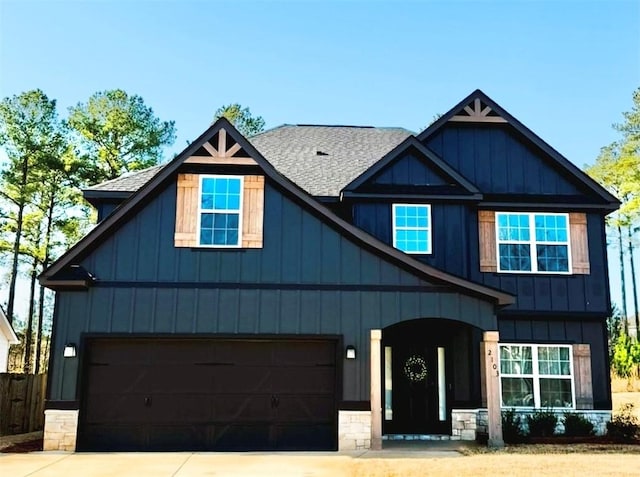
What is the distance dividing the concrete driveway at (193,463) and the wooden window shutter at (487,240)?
4464mm

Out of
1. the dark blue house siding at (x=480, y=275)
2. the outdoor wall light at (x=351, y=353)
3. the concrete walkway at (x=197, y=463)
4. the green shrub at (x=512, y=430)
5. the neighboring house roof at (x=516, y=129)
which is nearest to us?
the concrete walkway at (x=197, y=463)

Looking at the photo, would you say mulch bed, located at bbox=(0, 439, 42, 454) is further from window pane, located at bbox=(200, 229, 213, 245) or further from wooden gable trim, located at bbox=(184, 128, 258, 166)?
wooden gable trim, located at bbox=(184, 128, 258, 166)

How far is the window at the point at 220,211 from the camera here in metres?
12.6

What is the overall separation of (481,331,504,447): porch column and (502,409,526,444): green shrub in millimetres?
800

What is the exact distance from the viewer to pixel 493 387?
39.9ft

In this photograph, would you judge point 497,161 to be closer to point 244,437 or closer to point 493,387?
point 493,387

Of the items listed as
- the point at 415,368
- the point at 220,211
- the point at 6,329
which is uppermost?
the point at 220,211

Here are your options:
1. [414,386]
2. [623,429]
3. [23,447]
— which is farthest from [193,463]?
[623,429]

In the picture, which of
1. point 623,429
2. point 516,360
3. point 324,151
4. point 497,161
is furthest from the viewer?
point 324,151

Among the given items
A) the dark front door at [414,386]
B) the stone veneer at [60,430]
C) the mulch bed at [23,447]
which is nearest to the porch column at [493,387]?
the dark front door at [414,386]

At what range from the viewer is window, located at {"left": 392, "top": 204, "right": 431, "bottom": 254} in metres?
14.6

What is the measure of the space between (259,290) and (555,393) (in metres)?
7.05

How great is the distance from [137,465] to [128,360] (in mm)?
2542

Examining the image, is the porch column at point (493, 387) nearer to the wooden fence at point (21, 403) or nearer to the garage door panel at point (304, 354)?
the garage door panel at point (304, 354)
